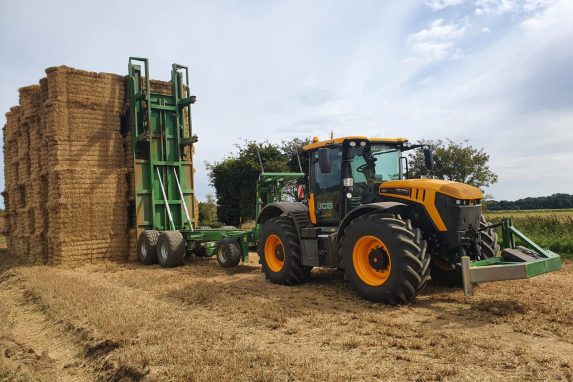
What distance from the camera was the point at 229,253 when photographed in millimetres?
10875

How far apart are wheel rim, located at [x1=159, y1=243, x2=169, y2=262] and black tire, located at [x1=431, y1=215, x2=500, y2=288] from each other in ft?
22.1

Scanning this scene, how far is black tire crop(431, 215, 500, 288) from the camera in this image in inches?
282

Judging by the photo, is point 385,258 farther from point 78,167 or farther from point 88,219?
point 78,167

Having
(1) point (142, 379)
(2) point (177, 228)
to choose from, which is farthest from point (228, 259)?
(1) point (142, 379)

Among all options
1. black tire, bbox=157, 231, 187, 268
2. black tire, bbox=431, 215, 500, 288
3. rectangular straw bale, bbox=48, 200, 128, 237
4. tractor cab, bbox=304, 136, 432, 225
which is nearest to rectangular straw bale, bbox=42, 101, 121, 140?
rectangular straw bale, bbox=48, 200, 128, 237

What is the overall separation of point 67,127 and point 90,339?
8.64 m

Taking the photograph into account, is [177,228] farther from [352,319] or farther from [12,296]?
[352,319]

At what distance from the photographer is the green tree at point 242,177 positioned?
79.8ft

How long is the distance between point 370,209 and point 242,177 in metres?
18.2

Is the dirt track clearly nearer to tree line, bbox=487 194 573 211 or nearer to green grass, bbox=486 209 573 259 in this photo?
green grass, bbox=486 209 573 259

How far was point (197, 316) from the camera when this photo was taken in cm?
633

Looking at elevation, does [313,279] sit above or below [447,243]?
below

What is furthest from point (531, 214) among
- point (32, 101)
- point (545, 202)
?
point (545, 202)

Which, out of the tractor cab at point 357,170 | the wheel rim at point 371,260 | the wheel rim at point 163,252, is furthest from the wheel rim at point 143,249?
the wheel rim at point 371,260
